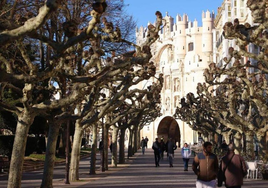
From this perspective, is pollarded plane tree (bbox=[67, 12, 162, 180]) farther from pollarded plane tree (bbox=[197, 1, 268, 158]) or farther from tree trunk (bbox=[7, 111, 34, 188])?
tree trunk (bbox=[7, 111, 34, 188])

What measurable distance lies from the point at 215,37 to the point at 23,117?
217ft

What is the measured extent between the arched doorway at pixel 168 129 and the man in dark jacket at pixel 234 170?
289 ft

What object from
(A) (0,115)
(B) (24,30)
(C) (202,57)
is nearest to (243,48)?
(B) (24,30)

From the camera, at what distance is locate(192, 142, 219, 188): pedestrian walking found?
10619 millimetres

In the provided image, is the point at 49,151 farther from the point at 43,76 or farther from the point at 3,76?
the point at 3,76

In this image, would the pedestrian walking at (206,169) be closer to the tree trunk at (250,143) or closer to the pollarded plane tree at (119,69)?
the pollarded plane tree at (119,69)

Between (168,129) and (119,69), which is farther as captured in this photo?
(168,129)

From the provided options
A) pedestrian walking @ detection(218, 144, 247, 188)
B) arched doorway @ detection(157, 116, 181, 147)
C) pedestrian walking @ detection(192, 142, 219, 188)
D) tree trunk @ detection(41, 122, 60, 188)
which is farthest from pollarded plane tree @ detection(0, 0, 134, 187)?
arched doorway @ detection(157, 116, 181, 147)

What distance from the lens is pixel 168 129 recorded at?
338ft

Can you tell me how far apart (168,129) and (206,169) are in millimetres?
92731

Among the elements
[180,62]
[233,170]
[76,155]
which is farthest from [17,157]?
[180,62]

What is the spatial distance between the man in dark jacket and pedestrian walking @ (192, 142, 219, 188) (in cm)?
23

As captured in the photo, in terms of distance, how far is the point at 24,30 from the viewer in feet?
30.2

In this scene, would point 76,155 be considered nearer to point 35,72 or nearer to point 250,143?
point 35,72
